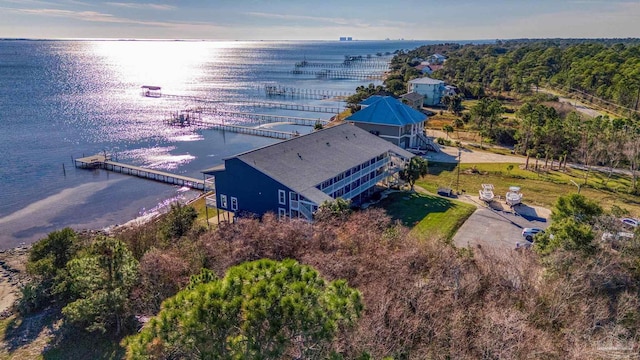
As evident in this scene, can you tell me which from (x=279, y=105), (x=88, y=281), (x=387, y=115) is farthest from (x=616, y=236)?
(x=279, y=105)

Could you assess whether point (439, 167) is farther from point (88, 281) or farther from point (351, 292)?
point (351, 292)

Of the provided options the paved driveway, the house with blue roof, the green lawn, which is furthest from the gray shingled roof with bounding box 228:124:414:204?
the house with blue roof

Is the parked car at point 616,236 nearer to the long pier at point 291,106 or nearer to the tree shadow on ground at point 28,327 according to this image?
the tree shadow on ground at point 28,327

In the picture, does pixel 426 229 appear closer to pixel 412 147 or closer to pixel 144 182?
pixel 412 147

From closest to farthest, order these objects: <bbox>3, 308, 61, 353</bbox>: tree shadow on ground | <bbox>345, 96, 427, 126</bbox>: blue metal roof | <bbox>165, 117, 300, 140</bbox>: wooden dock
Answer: <bbox>3, 308, 61, 353</bbox>: tree shadow on ground, <bbox>345, 96, 427, 126</bbox>: blue metal roof, <bbox>165, 117, 300, 140</bbox>: wooden dock

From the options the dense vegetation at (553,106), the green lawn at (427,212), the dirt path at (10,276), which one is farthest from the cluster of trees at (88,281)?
the dense vegetation at (553,106)

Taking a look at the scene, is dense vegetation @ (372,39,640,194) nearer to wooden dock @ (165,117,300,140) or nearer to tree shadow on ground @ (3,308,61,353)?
wooden dock @ (165,117,300,140)

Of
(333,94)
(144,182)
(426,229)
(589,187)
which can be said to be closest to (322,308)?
(426,229)
